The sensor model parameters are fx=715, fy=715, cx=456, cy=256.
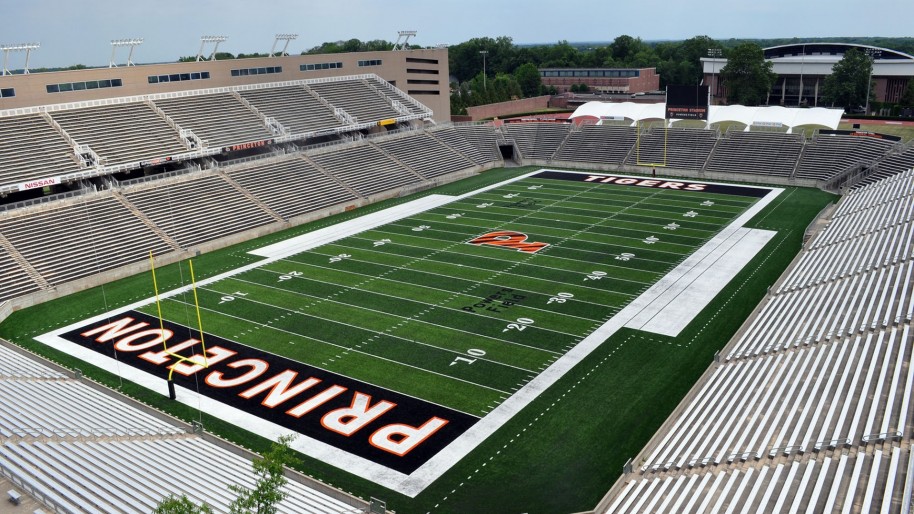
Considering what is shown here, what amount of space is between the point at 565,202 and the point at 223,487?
27583mm

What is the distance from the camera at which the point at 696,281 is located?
83.0 ft

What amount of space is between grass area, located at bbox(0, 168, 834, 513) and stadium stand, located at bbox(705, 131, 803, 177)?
4.07 metres

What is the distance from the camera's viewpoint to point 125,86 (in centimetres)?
3975

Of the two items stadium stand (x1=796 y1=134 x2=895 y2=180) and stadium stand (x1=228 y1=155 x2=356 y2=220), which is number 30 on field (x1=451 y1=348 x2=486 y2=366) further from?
stadium stand (x1=796 y1=134 x2=895 y2=180)

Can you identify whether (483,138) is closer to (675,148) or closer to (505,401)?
(675,148)

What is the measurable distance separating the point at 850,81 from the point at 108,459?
6700cm

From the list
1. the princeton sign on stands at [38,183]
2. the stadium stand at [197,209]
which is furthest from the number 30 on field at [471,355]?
the princeton sign on stands at [38,183]

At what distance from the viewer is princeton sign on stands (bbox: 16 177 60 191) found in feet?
101

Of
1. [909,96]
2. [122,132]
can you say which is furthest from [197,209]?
[909,96]

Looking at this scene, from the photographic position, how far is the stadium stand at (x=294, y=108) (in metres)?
44.3

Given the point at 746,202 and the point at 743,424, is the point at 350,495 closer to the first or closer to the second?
the point at 743,424

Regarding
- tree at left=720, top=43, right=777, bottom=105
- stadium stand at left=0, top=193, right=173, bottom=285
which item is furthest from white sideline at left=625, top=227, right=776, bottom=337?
tree at left=720, top=43, right=777, bottom=105

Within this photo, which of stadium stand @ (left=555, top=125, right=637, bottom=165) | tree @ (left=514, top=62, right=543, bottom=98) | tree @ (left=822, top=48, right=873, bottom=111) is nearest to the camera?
stadium stand @ (left=555, top=125, right=637, bottom=165)

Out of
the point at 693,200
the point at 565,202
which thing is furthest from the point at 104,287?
the point at 693,200
